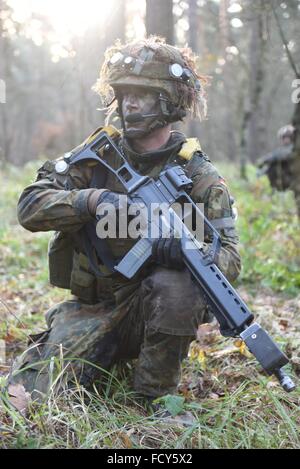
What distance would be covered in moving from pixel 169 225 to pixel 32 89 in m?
33.9

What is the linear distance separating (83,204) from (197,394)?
128cm

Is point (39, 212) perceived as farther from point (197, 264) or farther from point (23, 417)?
point (23, 417)

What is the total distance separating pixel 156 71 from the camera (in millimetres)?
3387

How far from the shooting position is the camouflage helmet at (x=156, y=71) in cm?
337

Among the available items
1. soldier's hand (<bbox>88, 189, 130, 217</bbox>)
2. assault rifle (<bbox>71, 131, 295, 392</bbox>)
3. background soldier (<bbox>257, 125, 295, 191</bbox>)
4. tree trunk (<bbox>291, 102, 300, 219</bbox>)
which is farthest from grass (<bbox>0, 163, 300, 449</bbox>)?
background soldier (<bbox>257, 125, 295, 191</bbox>)

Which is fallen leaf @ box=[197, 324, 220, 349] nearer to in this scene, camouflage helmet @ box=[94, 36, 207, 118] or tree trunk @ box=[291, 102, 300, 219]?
camouflage helmet @ box=[94, 36, 207, 118]

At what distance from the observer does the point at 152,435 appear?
8.79ft

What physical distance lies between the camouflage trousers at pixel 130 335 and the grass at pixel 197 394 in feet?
0.45

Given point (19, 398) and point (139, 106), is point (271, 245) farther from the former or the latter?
point (19, 398)

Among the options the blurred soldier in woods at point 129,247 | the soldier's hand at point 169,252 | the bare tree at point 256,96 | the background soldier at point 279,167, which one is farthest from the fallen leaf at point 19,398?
the bare tree at point 256,96

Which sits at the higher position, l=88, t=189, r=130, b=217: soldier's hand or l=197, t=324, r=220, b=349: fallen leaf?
l=88, t=189, r=130, b=217: soldier's hand

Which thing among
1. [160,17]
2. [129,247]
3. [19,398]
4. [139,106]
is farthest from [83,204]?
[160,17]

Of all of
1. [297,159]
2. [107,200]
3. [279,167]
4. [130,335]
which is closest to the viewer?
[107,200]

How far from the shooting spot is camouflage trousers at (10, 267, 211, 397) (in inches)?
117
